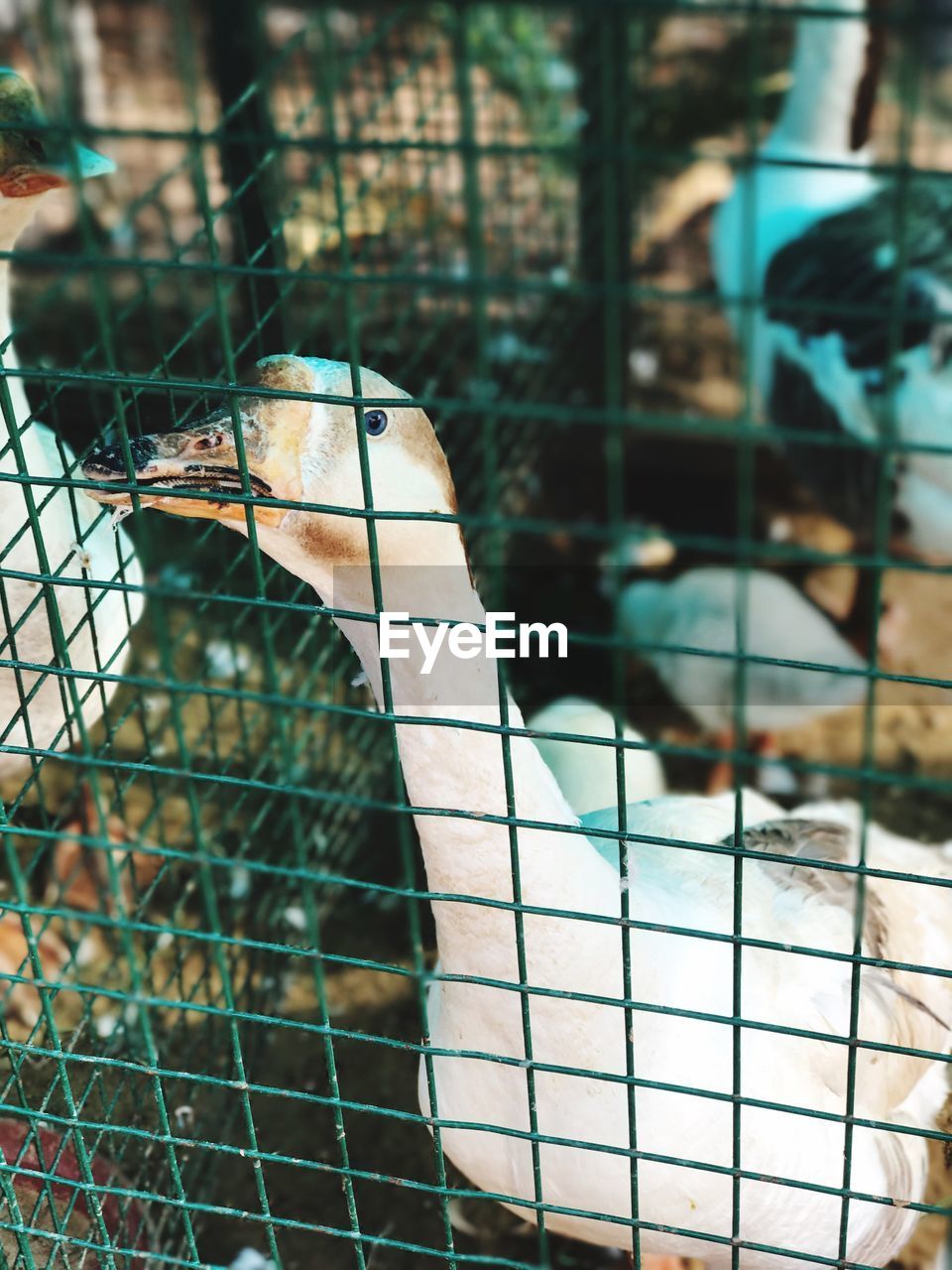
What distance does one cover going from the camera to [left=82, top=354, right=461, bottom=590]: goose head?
143 centimetres

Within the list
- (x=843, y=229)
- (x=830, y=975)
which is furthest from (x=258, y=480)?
(x=843, y=229)

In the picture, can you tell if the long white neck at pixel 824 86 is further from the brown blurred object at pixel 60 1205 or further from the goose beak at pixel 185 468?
the brown blurred object at pixel 60 1205

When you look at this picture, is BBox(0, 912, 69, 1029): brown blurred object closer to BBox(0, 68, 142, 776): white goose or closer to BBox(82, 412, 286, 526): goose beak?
BBox(0, 68, 142, 776): white goose

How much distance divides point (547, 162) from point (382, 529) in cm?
322

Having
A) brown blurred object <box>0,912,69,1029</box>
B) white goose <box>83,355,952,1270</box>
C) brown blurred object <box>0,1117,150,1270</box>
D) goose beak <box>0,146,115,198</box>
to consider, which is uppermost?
goose beak <box>0,146,115,198</box>

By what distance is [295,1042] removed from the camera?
2.82 metres

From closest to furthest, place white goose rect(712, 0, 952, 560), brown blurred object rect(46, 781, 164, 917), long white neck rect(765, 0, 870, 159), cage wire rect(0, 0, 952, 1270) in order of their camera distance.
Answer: cage wire rect(0, 0, 952, 1270), brown blurred object rect(46, 781, 164, 917), white goose rect(712, 0, 952, 560), long white neck rect(765, 0, 870, 159)

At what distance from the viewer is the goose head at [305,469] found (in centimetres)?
143

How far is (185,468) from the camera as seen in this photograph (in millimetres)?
1434

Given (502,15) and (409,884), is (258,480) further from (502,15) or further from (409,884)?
(502,15)

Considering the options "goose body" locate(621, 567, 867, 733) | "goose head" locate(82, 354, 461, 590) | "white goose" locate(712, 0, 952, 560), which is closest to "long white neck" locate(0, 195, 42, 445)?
"goose head" locate(82, 354, 461, 590)

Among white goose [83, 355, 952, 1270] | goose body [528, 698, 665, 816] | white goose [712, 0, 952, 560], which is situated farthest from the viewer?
white goose [712, 0, 952, 560]

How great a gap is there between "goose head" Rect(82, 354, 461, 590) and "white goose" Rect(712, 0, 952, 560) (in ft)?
5.50

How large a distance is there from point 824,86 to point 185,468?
Result: 3.29 meters
